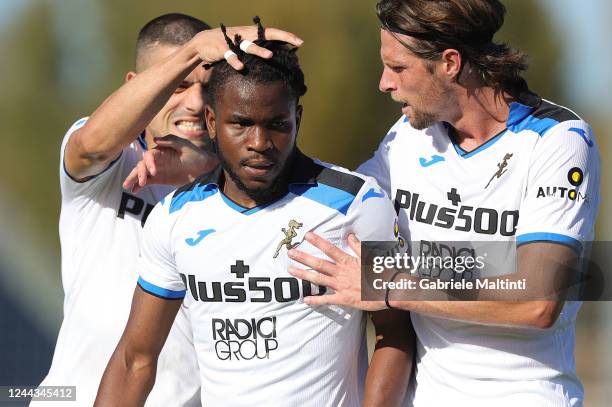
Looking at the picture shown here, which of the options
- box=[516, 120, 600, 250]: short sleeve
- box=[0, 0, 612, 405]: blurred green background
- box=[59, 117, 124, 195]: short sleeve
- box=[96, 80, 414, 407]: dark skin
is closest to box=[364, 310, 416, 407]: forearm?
box=[96, 80, 414, 407]: dark skin

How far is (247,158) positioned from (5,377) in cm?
602

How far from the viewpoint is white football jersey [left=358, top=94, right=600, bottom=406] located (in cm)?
395

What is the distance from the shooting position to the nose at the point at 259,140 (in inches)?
149

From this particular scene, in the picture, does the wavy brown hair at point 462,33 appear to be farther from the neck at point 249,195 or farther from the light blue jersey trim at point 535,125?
the neck at point 249,195

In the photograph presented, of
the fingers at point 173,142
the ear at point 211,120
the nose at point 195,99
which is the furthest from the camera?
the nose at point 195,99

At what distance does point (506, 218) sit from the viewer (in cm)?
408

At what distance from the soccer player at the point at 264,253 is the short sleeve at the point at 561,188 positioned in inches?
22.9

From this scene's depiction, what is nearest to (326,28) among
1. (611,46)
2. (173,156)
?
(611,46)

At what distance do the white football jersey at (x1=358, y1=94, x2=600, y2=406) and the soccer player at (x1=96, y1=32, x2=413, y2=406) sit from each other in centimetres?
24

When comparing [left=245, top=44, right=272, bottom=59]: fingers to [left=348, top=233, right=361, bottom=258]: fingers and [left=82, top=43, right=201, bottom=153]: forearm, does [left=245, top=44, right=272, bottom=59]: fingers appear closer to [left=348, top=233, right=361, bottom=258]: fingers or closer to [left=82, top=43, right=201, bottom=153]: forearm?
[left=82, top=43, right=201, bottom=153]: forearm

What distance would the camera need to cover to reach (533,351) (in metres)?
4.08

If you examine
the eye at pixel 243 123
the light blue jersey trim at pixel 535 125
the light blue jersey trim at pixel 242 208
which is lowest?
the light blue jersey trim at pixel 242 208

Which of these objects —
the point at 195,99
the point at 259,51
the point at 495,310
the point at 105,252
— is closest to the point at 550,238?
the point at 495,310

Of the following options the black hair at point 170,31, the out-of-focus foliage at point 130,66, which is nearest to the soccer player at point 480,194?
the black hair at point 170,31
